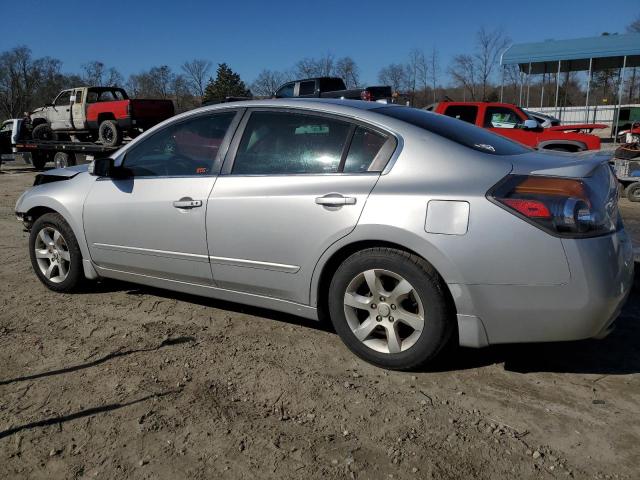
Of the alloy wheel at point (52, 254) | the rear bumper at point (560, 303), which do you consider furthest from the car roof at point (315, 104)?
the alloy wheel at point (52, 254)

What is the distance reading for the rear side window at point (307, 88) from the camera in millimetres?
18703

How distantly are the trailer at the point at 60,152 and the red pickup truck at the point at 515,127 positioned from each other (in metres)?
8.59

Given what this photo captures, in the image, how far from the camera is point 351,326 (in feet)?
10.6

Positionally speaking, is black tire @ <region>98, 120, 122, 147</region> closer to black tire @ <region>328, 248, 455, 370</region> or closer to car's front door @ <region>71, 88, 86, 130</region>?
car's front door @ <region>71, 88, 86, 130</region>

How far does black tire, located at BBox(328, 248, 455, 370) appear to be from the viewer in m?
2.90

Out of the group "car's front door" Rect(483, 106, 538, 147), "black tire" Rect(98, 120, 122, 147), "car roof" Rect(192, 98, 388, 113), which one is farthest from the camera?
"black tire" Rect(98, 120, 122, 147)

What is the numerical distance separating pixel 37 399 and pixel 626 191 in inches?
406

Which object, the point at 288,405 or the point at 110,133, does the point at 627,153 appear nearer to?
the point at 288,405

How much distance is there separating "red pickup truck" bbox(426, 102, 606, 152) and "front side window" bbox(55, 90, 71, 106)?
12.8 metres

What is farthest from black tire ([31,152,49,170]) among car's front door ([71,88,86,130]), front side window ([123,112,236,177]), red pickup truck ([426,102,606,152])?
front side window ([123,112,236,177])

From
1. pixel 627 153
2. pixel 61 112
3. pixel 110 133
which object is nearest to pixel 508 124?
pixel 627 153

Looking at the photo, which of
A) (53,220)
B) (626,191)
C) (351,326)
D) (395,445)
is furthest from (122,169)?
(626,191)

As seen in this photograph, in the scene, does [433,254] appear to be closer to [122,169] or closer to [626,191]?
[122,169]

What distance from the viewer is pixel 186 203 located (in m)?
3.72
